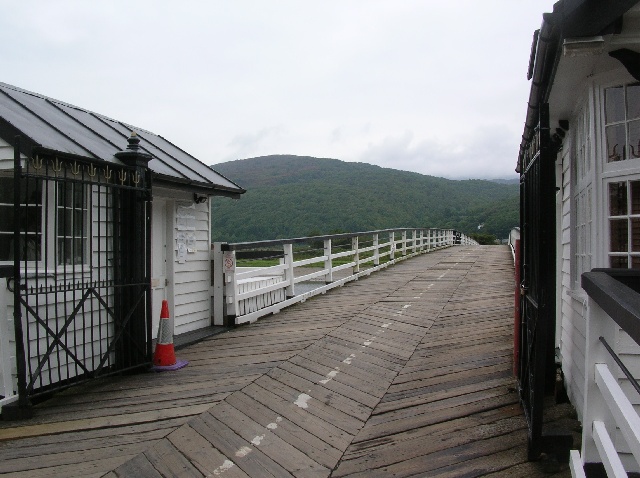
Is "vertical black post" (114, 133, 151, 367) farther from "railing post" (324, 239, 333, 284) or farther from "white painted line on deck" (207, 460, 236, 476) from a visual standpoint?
"railing post" (324, 239, 333, 284)

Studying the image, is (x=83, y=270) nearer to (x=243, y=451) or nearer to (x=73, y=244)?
(x=73, y=244)

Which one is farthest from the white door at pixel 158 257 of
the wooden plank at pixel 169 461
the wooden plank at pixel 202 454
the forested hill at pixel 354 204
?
the forested hill at pixel 354 204

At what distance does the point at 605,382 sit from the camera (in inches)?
89.7

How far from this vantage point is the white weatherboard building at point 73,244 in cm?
477

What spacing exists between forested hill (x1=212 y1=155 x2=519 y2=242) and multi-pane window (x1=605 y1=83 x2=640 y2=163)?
5092cm

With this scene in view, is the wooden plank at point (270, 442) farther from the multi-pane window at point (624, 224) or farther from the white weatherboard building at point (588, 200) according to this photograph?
the multi-pane window at point (624, 224)

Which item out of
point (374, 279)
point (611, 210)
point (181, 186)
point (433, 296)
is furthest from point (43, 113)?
point (374, 279)

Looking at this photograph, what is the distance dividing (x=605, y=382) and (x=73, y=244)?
465 centimetres

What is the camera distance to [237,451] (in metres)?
3.82

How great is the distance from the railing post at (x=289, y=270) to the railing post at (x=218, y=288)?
5.78 feet

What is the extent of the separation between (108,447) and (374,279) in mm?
10771

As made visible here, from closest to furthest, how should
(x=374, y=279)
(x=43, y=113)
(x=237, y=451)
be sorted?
(x=237, y=451) → (x=43, y=113) → (x=374, y=279)

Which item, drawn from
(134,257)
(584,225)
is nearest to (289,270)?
(134,257)

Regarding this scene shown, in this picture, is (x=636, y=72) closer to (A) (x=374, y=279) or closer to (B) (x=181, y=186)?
(B) (x=181, y=186)
